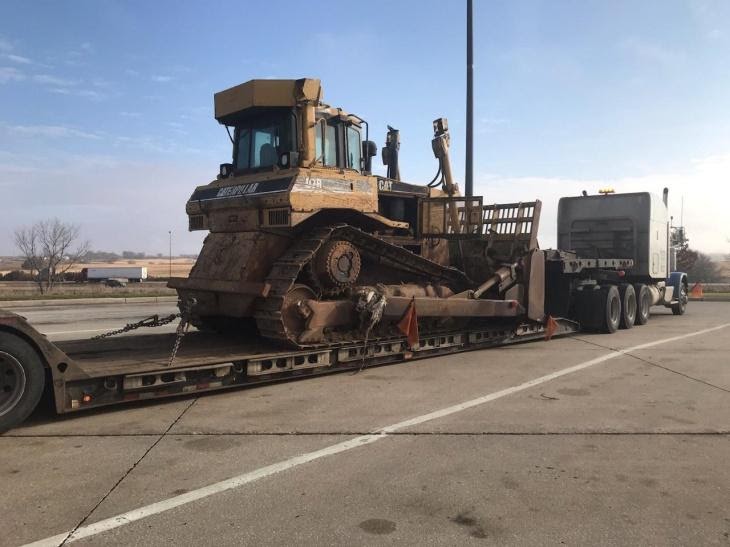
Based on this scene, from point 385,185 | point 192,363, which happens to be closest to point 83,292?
point 385,185

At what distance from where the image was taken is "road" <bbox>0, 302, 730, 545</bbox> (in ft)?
11.2

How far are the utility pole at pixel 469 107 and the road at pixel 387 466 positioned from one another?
22.8 feet

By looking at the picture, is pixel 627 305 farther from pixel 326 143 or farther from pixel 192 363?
pixel 192 363

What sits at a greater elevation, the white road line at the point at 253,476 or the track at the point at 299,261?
the track at the point at 299,261

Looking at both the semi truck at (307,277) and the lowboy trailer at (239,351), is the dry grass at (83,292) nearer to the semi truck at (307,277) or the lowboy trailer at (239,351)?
the semi truck at (307,277)

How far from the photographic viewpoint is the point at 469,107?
44.6ft

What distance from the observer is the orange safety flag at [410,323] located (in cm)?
848

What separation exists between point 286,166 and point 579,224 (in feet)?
33.4

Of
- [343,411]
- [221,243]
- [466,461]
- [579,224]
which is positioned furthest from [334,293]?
[579,224]

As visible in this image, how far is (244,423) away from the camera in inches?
218

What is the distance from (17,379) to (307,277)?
11.8 feet

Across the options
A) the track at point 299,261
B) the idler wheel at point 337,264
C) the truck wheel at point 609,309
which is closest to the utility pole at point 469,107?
the truck wheel at point 609,309

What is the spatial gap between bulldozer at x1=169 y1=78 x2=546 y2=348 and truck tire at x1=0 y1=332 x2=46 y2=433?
83.9 inches

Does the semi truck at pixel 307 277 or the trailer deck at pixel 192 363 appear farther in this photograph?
the semi truck at pixel 307 277
